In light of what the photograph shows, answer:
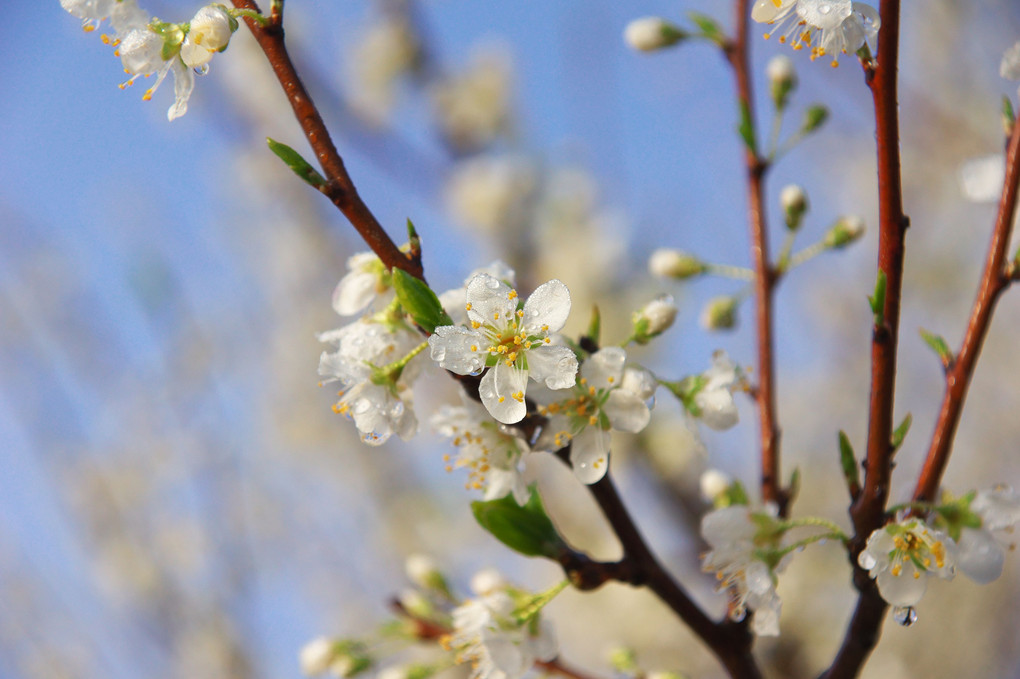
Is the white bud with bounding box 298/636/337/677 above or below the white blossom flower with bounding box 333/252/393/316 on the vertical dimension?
below

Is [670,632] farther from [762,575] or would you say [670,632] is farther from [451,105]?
[762,575]

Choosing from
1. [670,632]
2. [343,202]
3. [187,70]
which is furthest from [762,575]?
[670,632]

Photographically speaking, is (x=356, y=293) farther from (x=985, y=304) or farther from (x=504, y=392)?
(x=985, y=304)

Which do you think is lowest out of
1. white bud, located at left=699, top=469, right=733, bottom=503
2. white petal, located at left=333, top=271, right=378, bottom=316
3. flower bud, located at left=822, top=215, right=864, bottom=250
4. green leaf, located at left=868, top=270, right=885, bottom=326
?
white bud, located at left=699, top=469, right=733, bottom=503

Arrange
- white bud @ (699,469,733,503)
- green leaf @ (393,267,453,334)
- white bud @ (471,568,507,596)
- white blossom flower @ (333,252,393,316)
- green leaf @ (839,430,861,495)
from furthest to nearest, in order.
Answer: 1. white bud @ (699,469,733,503)
2. white bud @ (471,568,507,596)
3. white blossom flower @ (333,252,393,316)
4. green leaf @ (839,430,861,495)
5. green leaf @ (393,267,453,334)

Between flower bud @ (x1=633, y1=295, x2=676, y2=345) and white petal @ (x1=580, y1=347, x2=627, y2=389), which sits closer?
white petal @ (x1=580, y1=347, x2=627, y2=389)

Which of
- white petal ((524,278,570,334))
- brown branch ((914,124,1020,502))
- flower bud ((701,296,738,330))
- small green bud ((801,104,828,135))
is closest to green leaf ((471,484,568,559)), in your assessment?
white petal ((524,278,570,334))

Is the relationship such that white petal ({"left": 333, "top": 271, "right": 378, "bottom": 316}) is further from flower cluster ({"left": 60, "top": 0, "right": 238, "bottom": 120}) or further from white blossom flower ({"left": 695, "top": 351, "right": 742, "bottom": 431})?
white blossom flower ({"left": 695, "top": 351, "right": 742, "bottom": 431})

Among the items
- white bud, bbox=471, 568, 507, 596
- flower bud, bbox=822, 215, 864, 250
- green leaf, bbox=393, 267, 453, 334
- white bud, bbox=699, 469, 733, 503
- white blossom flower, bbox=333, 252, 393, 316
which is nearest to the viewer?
green leaf, bbox=393, 267, 453, 334
